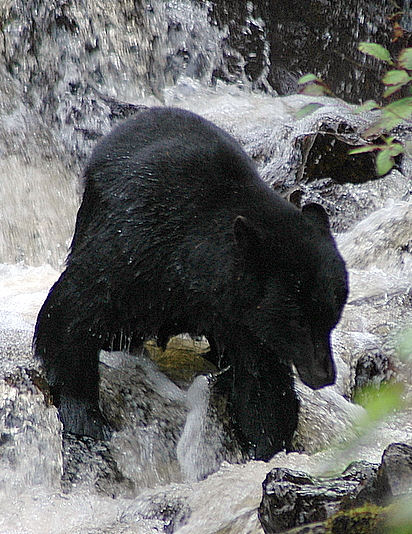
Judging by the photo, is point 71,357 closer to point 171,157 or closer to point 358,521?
point 171,157

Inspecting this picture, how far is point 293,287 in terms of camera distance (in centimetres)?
315

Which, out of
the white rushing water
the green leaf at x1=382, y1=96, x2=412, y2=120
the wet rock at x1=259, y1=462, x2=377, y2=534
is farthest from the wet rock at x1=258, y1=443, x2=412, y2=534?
the green leaf at x1=382, y1=96, x2=412, y2=120

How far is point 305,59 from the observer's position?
981 cm

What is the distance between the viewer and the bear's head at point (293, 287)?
3.15m

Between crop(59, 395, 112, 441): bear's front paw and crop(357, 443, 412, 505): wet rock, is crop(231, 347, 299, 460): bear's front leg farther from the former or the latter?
crop(357, 443, 412, 505): wet rock

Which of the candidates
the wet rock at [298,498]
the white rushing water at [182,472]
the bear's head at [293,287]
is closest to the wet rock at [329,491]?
the wet rock at [298,498]

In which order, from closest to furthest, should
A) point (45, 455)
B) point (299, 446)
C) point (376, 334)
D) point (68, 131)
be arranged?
point (45, 455) < point (299, 446) < point (376, 334) < point (68, 131)

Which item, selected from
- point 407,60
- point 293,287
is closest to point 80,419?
point 293,287

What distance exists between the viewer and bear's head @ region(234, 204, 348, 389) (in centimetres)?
315

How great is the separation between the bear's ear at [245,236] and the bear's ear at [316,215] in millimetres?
357

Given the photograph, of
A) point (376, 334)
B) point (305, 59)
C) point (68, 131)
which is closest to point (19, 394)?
point (376, 334)

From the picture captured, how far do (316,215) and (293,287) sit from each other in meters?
0.40

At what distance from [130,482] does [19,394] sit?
63cm

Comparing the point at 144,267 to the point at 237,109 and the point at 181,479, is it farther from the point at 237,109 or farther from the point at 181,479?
the point at 237,109
